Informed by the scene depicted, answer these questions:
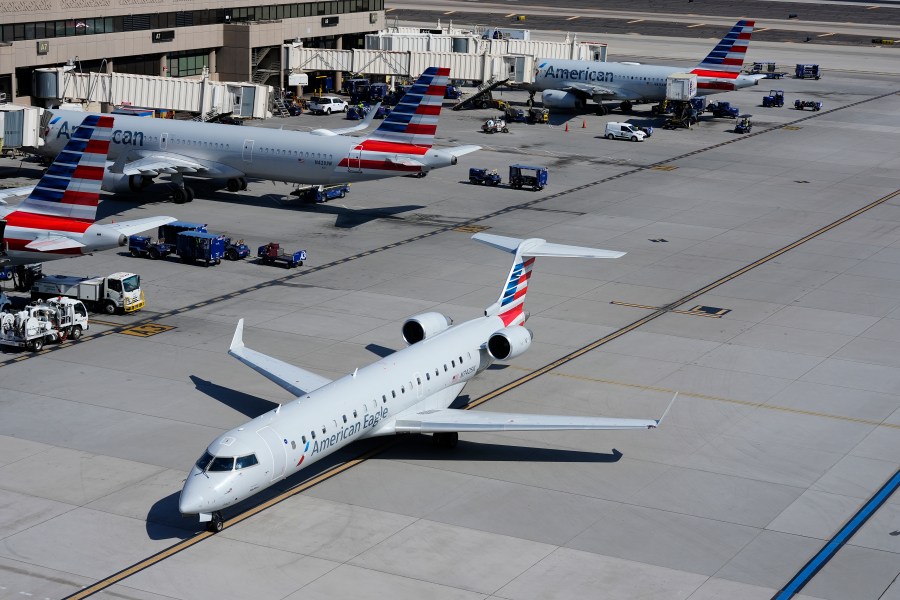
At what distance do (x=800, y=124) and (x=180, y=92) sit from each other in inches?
2295

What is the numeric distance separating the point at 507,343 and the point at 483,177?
43242 millimetres

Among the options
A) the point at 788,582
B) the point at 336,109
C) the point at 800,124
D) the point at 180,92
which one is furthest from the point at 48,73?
→ the point at 788,582

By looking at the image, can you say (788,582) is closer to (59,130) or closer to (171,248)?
(171,248)

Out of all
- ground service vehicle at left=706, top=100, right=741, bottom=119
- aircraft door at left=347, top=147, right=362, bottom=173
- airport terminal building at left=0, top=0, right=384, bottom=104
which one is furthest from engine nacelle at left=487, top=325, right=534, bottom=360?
ground service vehicle at left=706, top=100, right=741, bottom=119

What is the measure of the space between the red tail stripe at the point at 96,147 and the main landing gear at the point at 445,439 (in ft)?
72.8

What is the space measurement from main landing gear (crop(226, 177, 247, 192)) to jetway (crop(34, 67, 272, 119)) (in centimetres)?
1374

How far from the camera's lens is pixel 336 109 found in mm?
113125

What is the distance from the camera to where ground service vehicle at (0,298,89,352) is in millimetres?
47719

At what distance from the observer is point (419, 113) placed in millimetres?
73312

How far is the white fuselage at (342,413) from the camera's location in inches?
1293

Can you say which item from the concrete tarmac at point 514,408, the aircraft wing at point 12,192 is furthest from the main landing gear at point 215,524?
the aircraft wing at point 12,192

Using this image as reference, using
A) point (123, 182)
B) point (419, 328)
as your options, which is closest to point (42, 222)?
point (419, 328)

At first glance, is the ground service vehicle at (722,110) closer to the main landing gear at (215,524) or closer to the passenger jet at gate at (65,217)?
the passenger jet at gate at (65,217)

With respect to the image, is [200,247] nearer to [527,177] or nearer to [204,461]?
[527,177]
